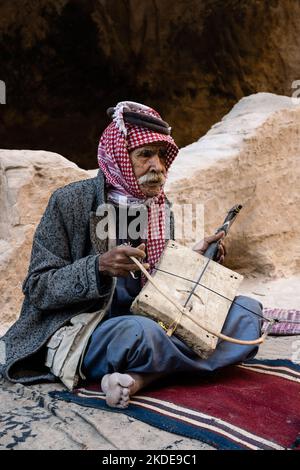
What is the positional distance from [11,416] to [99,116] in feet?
28.2

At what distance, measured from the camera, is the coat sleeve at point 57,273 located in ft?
9.09

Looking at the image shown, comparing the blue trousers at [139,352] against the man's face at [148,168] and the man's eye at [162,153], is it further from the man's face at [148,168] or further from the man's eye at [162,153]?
the man's eye at [162,153]

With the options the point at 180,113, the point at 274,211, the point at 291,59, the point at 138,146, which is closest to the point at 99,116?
the point at 180,113

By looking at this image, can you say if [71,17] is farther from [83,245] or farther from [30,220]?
[83,245]

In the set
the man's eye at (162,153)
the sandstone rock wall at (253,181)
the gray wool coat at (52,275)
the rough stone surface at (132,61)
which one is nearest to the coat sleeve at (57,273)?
the gray wool coat at (52,275)

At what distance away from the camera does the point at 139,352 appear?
267 cm

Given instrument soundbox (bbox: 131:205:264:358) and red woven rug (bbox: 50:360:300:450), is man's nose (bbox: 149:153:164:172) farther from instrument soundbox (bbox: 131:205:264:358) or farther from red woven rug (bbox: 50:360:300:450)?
red woven rug (bbox: 50:360:300:450)

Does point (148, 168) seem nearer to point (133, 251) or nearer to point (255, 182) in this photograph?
point (133, 251)

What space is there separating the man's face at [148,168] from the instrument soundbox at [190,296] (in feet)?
0.85

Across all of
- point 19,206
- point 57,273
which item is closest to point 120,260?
point 57,273

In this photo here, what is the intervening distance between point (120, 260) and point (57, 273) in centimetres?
31

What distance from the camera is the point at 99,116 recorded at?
10820mm

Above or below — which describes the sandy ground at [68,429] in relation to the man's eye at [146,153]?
below

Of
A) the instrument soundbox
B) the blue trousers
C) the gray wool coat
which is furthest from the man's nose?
the blue trousers
